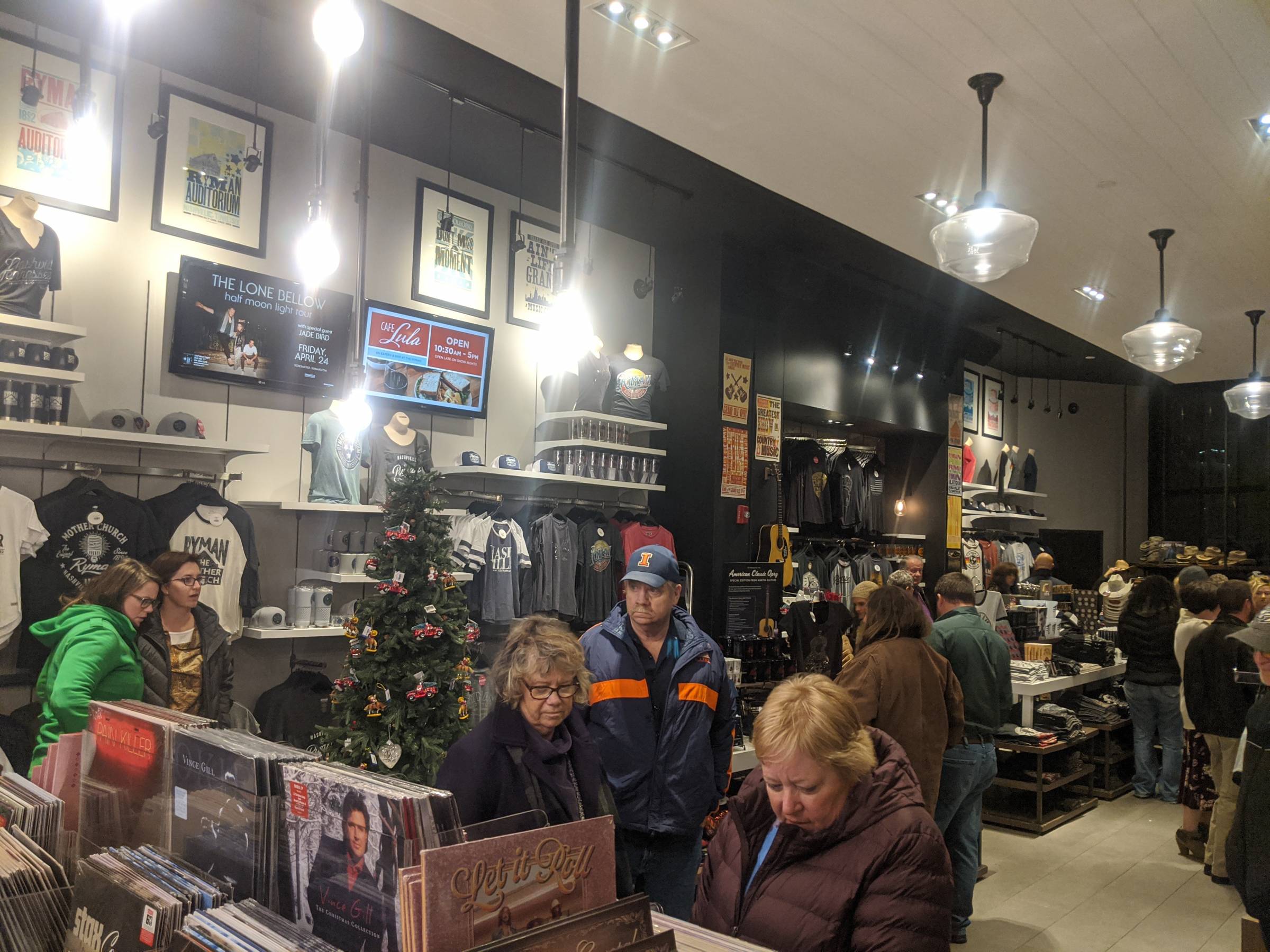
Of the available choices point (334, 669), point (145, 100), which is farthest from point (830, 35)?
point (334, 669)

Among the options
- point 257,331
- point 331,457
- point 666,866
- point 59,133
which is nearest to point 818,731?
point 666,866

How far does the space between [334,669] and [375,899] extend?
4483 mm

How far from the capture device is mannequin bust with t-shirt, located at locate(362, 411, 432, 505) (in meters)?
5.43

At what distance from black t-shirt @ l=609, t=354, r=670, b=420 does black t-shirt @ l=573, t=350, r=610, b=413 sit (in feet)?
0.45

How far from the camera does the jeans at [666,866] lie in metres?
3.07

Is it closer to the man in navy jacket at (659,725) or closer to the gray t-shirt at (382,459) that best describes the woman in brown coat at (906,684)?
the man in navy jacket at (659,725)

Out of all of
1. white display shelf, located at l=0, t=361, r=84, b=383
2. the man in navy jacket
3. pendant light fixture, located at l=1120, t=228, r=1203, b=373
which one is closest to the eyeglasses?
the man in navy jacket

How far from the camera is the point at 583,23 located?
372cm

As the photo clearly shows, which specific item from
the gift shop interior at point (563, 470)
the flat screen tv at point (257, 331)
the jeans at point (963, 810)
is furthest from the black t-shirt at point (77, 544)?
the jeans at point (963, 810)

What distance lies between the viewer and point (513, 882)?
1.19m

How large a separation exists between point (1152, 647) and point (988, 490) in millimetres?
3965

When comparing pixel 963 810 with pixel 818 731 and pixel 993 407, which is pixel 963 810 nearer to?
pixel 818 731

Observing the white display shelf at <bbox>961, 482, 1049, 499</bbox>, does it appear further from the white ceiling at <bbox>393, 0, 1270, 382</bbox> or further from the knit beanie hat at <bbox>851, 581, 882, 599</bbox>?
the white ceiling at <bbox>393, 0, 1270, 382</bbox>

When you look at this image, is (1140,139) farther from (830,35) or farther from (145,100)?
(145,100)
